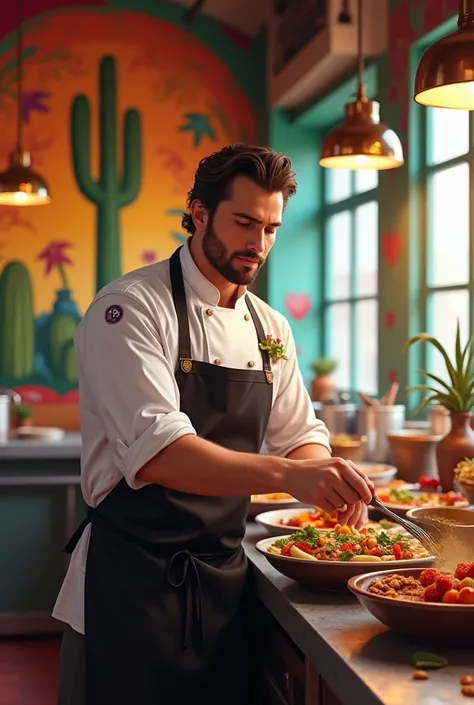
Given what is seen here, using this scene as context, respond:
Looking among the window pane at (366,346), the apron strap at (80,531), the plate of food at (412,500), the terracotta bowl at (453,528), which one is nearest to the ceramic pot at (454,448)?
the plate of food at (412,500)

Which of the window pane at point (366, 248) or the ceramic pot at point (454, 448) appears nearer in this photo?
the ceramic pot at point (454, 448)

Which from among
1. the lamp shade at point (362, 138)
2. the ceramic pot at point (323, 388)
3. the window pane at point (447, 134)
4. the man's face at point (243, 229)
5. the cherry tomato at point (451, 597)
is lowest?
the cherry tomato at point (451, 597)

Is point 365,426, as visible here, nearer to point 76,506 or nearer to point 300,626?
point 76,506

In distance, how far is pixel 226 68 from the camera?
6496 millimetres

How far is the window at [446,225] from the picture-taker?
13.7ft

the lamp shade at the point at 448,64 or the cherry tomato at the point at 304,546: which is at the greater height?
the lamp shade at the point at 448,64

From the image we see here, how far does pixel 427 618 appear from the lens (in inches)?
57.3

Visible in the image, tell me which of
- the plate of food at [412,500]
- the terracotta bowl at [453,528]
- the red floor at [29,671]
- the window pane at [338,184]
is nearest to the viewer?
the terracotta bowl at [453,528]

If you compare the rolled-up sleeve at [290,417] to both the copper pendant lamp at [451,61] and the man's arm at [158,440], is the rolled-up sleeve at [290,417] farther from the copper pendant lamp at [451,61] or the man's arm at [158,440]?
the copper pendant lamp at [451,61]

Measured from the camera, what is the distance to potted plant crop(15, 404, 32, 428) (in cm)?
564

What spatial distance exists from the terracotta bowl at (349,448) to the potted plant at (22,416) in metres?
2.47

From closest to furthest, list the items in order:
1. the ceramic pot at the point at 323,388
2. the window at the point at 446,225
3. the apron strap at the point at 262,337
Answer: the apron strap at the point at 262,337
the window at the point at 446,225
the ceramic pot at the point at 323,388

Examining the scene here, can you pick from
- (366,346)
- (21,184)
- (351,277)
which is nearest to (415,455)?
(366,346)

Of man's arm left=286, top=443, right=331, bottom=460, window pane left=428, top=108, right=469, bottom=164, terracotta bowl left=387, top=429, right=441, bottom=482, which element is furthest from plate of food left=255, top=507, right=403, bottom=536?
window pane left=428, top=108, right=469, bottom=164
